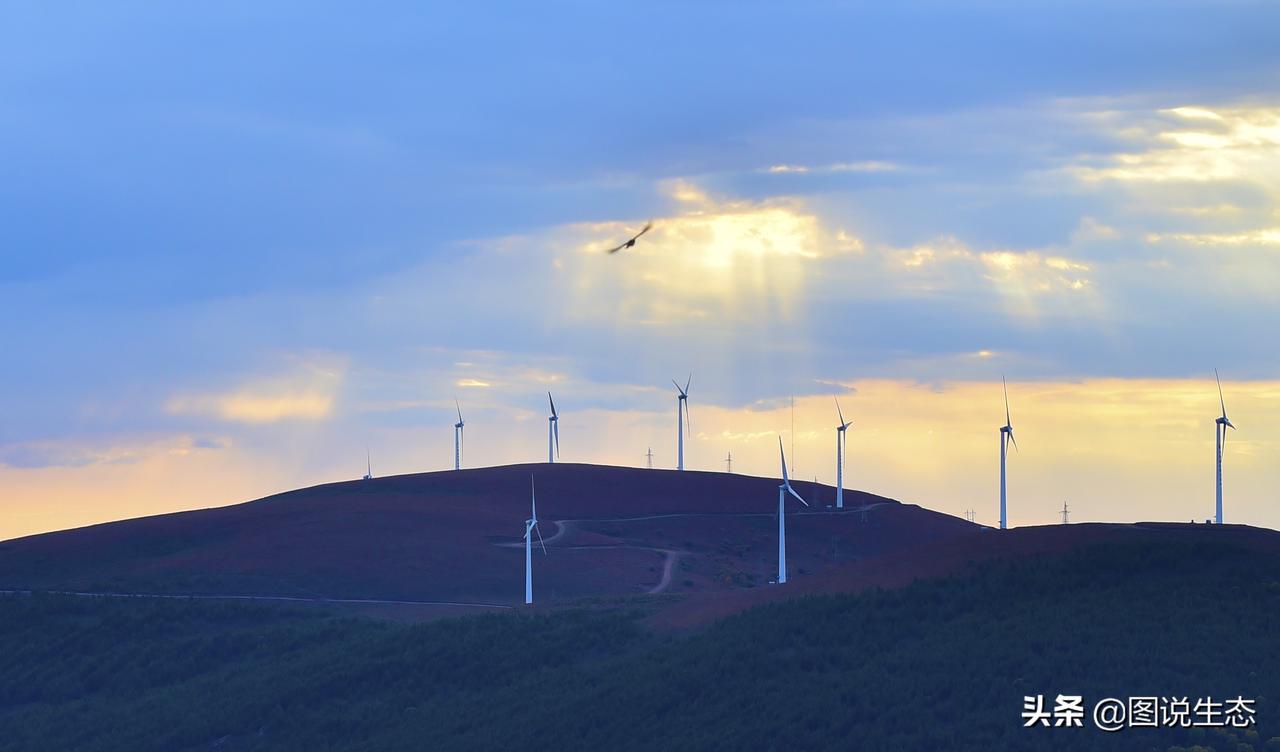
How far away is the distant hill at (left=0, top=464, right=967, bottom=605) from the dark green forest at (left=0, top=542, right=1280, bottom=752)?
18785mm

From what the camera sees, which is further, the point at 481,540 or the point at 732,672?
the point at 481,540

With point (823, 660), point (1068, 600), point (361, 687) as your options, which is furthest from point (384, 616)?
point (1068, 600)

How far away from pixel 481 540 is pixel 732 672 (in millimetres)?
63887

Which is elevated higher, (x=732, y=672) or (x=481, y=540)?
(x=481, y=540)

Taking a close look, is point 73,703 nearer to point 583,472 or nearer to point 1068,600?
point 1068,600

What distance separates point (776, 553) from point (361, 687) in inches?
2454

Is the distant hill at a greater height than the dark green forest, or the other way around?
the distant hill

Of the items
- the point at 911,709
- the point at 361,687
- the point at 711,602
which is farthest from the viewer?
the point at 711,602

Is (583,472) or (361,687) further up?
(583,472)

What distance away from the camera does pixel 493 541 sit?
5017 inches

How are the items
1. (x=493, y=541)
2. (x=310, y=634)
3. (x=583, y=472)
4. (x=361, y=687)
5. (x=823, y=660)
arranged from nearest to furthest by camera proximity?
(x=823, y=660) < (x=361, y=687) < (x=310, y=634) < (x=493, y=541) < (x=583, y=472)

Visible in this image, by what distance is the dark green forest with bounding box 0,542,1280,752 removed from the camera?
56.1 meters

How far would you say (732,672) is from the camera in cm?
6575

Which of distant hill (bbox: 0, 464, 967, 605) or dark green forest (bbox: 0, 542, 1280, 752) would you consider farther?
distant hill (bbox: 0, 464, 967, 605)
